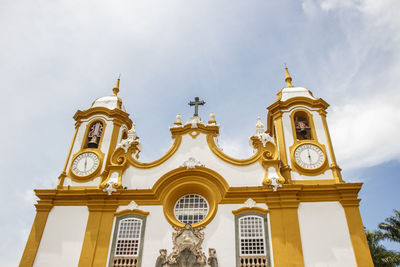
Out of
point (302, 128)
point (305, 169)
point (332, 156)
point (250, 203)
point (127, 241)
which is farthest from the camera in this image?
point (302, 128)

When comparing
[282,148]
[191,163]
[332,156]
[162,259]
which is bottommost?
[162,259]

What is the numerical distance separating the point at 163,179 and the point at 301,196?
6011 millimetres

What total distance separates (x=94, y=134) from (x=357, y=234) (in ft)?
44.4

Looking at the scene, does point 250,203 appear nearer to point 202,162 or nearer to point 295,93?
point 202,162

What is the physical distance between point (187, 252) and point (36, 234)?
266 inches

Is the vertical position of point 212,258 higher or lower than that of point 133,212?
lower

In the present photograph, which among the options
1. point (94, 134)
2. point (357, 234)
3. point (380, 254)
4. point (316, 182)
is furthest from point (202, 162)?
point (380, 254)

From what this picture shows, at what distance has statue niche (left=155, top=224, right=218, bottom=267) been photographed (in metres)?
12.7

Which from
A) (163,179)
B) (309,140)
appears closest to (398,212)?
(309,140)

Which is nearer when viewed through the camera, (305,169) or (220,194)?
(220,194)

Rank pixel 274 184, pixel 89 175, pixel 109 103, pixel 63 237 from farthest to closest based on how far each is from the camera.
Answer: pixel 109 103 → pixel 89 175 → pixel 63 237 → pixel 274 184

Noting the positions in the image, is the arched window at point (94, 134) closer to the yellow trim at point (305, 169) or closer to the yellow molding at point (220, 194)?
the yellow molding at point (220, 194)

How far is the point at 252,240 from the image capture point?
13.1 meters

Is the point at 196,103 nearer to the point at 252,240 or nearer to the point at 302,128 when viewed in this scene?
the point at 302,128
